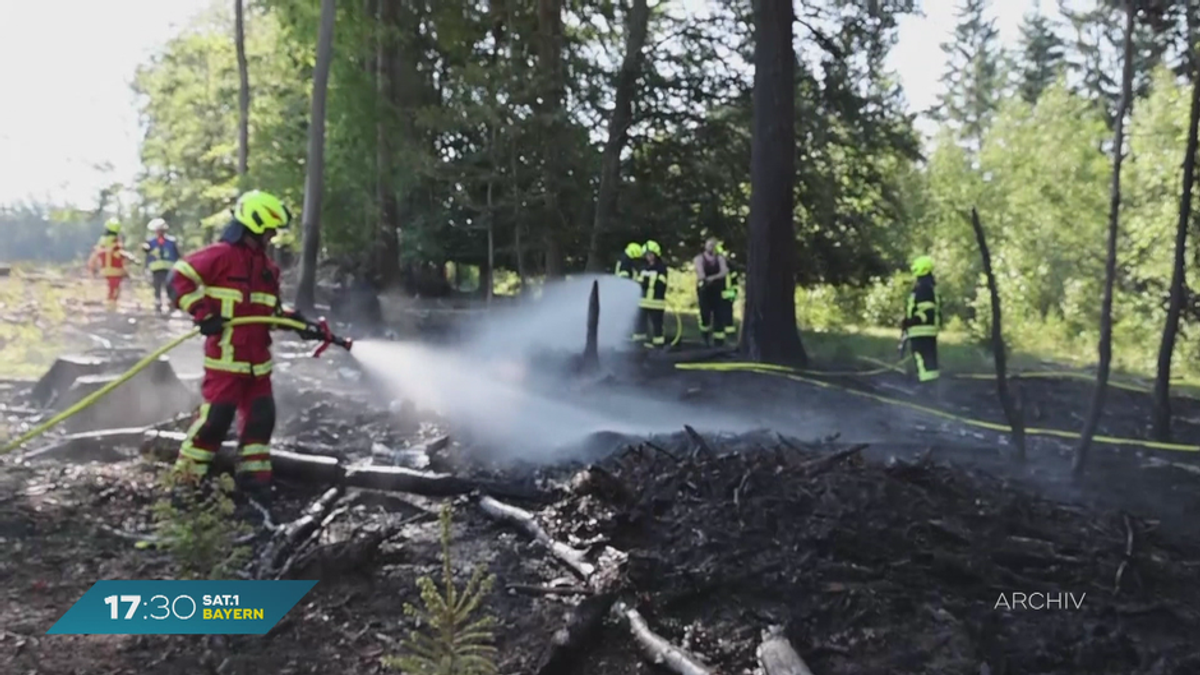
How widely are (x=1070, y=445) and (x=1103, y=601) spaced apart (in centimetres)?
493

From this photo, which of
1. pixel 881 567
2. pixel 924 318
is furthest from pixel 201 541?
pixel 924 318

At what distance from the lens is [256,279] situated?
20.3 ft

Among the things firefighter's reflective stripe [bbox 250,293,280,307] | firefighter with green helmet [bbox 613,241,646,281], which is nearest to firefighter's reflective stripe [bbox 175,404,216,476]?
firefighter's reflective stripe [bbox 250,293,280,307]

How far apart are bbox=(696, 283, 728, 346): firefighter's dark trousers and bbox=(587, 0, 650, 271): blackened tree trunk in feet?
8.83

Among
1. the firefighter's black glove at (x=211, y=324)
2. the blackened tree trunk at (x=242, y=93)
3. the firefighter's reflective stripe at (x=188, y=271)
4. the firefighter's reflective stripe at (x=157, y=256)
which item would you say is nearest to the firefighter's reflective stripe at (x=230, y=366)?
the firefighter's black glove at (x=211, y=324)

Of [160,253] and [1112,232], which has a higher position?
[1112,232]

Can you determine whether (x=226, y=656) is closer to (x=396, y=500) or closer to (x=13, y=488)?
(x=396, y=500)

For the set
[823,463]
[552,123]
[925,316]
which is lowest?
[823,463]

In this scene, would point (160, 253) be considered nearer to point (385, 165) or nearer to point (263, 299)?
point (385, 165)

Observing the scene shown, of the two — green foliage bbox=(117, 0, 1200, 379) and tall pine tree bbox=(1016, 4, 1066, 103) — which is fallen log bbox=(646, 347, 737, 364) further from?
tall pine tree bbox=(1016, 4, 1066, 103)

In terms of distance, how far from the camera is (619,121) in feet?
56.8

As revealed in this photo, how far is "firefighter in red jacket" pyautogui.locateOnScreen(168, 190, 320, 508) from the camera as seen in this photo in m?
5.96

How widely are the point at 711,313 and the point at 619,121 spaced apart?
160 inches

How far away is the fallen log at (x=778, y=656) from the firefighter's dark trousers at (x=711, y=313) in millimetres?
11794
